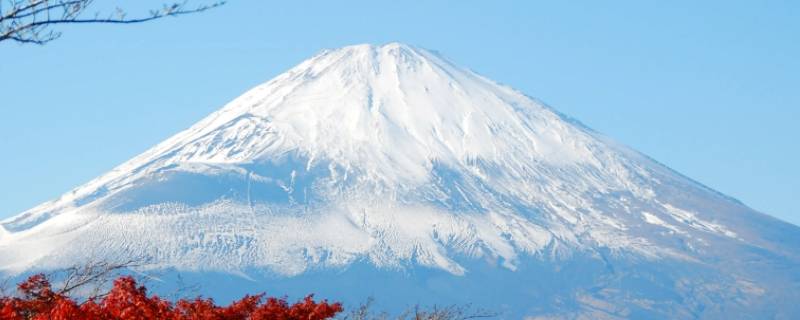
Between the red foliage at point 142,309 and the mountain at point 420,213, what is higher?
the mountain at point 420,213

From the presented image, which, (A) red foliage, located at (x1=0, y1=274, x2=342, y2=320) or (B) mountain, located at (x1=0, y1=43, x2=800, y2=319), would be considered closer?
(A) red foliage, located at (x1=0, y1=274, x2=342, y2=320)

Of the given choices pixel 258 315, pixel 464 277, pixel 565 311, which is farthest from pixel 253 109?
pixel 258 315

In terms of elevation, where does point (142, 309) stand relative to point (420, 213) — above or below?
below

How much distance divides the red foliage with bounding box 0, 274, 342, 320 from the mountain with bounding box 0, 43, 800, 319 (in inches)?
4781

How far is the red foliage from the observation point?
1048 centimetres

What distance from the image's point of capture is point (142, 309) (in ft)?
34.8

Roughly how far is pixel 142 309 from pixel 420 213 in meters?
148

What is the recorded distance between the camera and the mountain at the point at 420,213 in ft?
476

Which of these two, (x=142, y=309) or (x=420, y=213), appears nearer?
(x=142, y=309)

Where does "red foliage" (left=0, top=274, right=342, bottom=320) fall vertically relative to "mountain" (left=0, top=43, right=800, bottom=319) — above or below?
below

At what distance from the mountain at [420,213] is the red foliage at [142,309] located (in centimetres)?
12143

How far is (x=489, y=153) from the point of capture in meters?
171

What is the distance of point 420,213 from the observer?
159 metres

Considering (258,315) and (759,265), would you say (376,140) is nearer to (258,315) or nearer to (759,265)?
(759,265)
